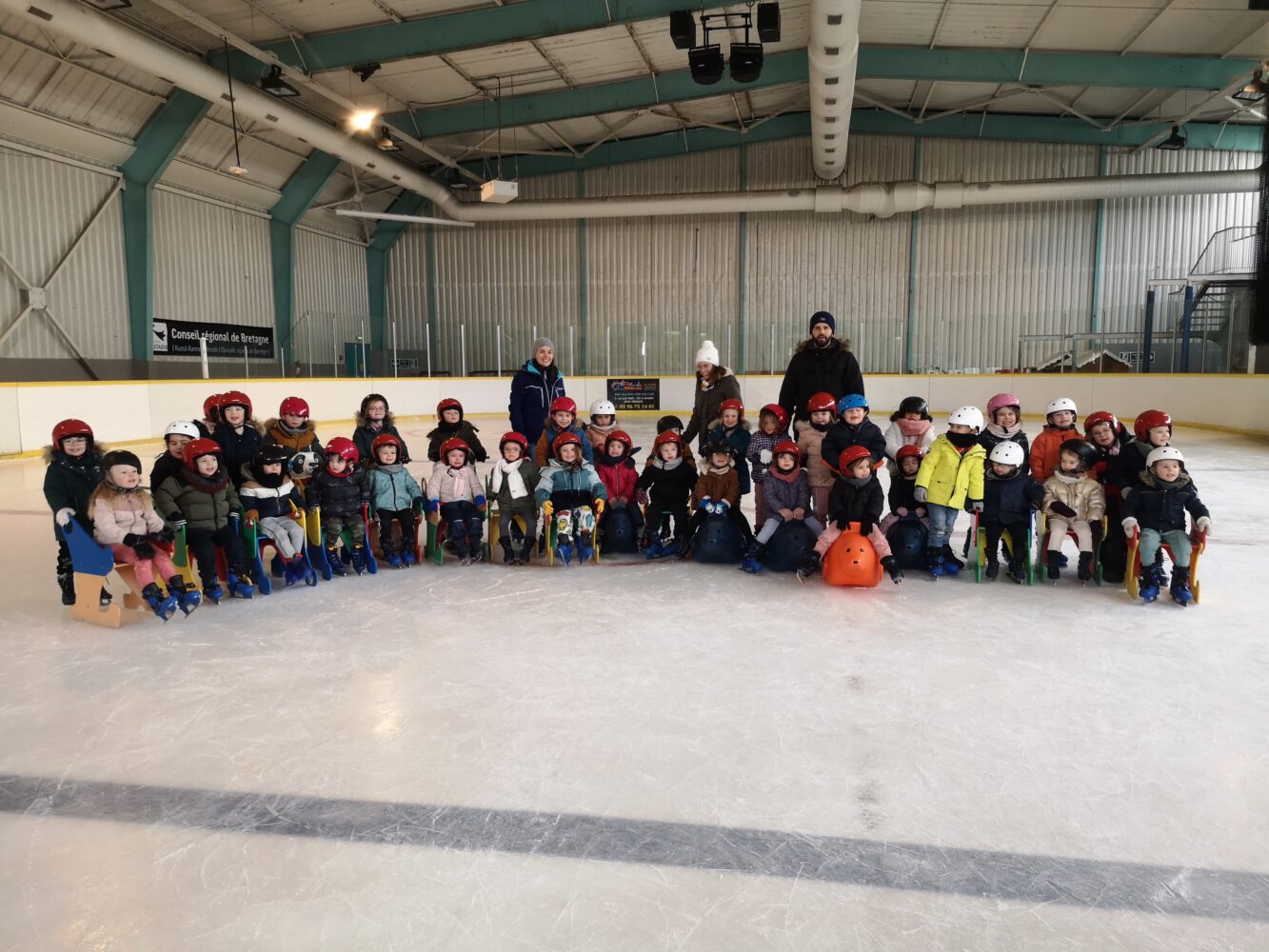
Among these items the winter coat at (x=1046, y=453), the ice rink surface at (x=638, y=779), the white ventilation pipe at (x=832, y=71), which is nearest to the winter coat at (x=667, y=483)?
the ice rink surface at (x=638, y=779)

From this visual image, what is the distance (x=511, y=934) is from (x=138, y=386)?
1264cm

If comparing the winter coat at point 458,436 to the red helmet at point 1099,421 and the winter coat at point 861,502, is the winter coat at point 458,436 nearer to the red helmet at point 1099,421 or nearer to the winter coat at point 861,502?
the winter coat at point 861,502

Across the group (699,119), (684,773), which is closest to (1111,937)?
(684,773)

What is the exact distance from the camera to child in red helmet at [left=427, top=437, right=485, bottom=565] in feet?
15.6

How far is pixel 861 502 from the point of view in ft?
14.1

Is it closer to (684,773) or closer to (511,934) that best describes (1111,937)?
(684,773)

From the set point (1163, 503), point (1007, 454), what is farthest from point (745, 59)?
→ point (1163, 503)

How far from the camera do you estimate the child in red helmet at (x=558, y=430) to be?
194 inches

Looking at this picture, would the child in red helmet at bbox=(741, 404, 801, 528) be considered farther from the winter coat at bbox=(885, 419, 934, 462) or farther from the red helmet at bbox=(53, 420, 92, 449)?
the red helmet at bbox=(53, 420, 92, 449)

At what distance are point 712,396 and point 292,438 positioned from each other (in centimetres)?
254

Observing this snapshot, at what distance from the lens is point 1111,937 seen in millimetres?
1588

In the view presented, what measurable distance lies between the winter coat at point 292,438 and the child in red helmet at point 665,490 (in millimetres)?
1937

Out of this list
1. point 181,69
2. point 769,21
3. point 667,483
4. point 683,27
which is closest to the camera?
point 667,483

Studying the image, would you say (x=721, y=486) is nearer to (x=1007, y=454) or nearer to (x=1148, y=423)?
(x=1007, y=454)
